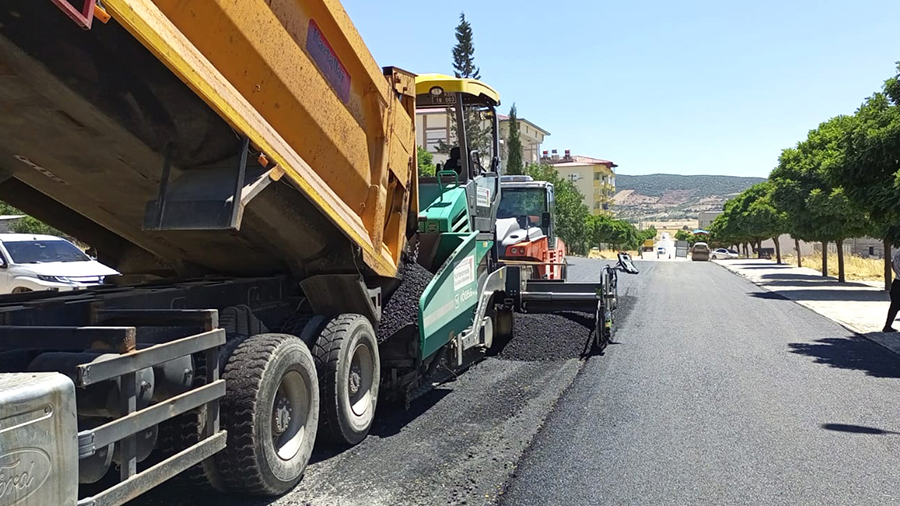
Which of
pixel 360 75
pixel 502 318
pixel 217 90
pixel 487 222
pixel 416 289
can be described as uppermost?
pixel 360 75

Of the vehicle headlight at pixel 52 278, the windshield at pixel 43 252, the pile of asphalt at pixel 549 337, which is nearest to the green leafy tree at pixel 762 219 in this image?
the pile of asphalt at pixel 549 337

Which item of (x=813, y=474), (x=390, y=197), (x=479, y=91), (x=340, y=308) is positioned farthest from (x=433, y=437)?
(x=479, y=91)

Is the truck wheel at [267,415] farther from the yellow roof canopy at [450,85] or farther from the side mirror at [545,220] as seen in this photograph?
the side mirror at [545,220]

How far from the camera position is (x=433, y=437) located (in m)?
5.66

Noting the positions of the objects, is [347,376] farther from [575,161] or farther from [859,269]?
[575,161]

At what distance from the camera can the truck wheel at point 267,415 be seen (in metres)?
3.99

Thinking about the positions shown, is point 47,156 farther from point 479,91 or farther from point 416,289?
point 479,91

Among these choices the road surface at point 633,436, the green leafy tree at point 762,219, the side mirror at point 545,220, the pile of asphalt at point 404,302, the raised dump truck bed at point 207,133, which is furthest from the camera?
the green leafy tree at point 762,219

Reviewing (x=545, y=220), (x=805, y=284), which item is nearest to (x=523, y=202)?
(x=545, y=220)

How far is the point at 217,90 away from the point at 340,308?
2.39 meters

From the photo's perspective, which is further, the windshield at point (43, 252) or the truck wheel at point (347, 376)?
the windshield at point (43, 252)

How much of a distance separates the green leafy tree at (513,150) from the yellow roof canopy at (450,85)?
46032 mm

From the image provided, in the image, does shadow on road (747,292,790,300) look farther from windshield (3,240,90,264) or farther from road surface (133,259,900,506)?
windshield (3,240,90,264)

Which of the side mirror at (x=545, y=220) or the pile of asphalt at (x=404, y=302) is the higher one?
the side mirror at (x=545, y=220)
